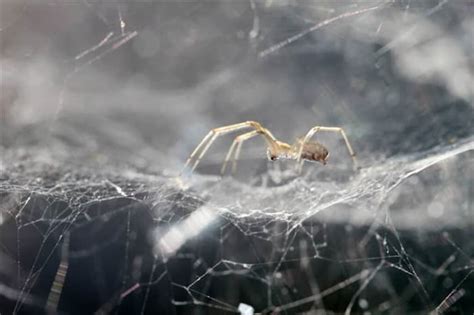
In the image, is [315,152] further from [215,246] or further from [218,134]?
[215,246]

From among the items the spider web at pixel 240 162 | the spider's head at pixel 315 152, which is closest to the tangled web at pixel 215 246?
the spider web at pixel 240 162

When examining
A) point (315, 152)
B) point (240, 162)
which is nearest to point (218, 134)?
point (315, 152)

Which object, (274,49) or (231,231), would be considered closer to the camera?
(231,231)

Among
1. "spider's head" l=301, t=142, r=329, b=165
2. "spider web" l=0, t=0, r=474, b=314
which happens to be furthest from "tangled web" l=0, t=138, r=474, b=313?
"spider's head" l=301, t=142, r=329, b=165

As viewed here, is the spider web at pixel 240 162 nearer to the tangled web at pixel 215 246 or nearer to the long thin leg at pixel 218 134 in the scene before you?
the tangled web at pixel 215 246

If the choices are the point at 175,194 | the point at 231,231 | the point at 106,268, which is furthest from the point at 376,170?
the point at 106,268

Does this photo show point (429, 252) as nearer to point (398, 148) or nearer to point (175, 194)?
point (398, 148)
